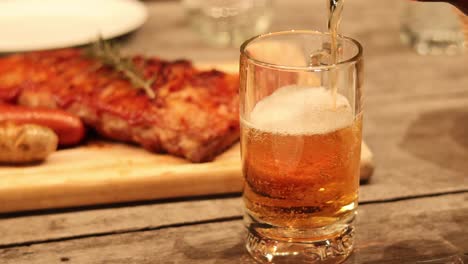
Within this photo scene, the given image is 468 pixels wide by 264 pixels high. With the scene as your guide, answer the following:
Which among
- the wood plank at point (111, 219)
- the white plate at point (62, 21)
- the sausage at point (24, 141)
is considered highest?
the white plate at point (62, 21)

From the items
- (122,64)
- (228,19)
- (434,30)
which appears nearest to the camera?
(122,64)

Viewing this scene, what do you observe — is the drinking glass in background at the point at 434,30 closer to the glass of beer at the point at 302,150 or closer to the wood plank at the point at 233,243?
the wood plank at the point at 233,243

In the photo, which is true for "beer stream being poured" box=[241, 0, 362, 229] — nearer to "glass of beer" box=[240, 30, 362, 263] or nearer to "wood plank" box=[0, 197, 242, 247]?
"glass of beer" box=[240, 30, 362, 263]

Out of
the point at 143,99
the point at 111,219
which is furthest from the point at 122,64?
the point at 111,219

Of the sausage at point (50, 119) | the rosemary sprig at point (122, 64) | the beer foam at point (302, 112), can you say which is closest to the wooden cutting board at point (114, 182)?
the sausage at point (50, 119)

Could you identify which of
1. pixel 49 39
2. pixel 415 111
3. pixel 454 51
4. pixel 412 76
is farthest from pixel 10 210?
pixel 454 51

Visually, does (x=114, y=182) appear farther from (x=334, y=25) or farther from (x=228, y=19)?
(x=228, y=19)
